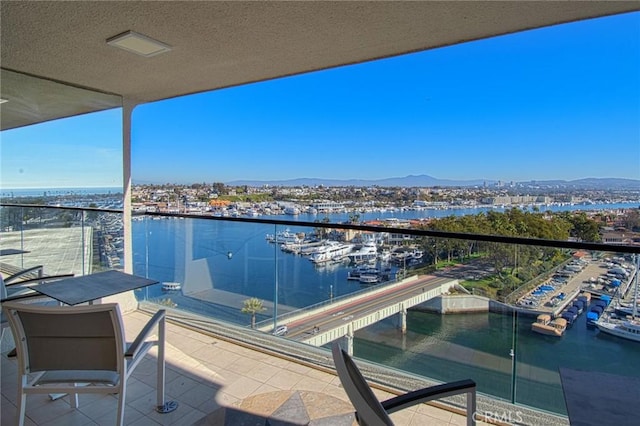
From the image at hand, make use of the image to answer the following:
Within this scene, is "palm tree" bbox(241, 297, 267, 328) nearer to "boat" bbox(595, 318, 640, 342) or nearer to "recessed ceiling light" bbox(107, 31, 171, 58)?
"recessed ceiling light" bbox(107, 31, 171, 58)

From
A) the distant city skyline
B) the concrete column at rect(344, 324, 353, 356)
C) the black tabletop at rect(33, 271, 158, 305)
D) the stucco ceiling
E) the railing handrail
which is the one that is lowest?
the concrete column at rect(344, 324, 353, 356)

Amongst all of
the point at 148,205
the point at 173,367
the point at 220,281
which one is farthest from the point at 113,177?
the point at 173,367

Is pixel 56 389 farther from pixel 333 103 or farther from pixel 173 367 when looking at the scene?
pixel 333 103

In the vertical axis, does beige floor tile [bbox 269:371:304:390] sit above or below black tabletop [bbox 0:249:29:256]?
below

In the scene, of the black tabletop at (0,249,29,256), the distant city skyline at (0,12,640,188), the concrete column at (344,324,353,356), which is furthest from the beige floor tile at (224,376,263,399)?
the distant city skyline at (0,12,640,188)

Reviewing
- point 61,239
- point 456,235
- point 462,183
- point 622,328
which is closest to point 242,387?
point 456,235

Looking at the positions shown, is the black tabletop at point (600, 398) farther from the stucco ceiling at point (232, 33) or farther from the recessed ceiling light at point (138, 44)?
the recessed ceiling light at point (138, 44)

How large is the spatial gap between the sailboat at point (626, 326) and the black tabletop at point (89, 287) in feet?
8.90

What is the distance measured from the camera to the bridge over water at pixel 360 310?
2.54 m

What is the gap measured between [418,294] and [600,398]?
1.58 metres

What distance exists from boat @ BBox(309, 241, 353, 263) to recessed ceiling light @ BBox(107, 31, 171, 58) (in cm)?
200

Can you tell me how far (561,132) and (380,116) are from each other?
673cm

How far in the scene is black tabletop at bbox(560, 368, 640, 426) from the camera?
882 millimetres

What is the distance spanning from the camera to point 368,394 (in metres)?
0.91
